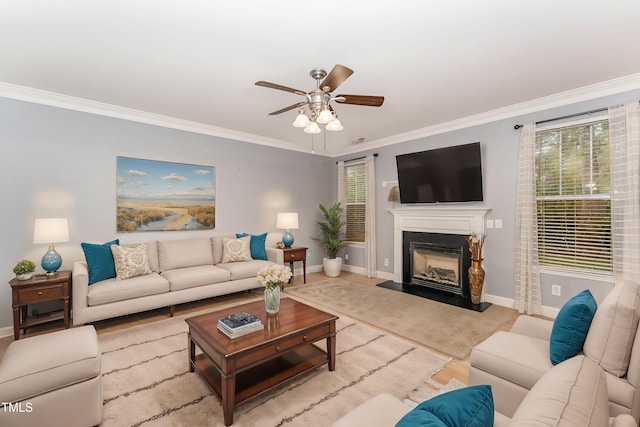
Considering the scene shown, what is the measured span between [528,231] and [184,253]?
4647 millimetres

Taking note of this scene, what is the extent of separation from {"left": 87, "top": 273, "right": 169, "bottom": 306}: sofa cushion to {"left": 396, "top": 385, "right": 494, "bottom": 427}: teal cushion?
3.44 metres

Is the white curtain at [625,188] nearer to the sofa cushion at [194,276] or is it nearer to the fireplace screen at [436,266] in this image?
the fireplace screen at [436,266]

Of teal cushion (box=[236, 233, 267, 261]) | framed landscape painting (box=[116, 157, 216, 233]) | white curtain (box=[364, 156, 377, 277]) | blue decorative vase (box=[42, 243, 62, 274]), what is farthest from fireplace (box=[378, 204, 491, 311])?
blue decorative vase (box=[42, 243, 62, 274])

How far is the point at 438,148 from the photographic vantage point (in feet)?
15.2

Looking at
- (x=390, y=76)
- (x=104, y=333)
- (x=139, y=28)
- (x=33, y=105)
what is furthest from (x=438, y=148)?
(x=33, y=105)

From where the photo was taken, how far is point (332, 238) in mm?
5973

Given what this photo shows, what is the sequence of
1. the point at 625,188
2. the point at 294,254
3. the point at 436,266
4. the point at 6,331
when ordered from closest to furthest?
the point at 625,188 < the point at 6,331 < the point at 436,266 < the point at 294,254

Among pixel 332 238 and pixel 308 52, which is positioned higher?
pixel 308 52

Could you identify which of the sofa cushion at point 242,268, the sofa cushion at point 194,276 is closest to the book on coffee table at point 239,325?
the sofa cushion at point 194,276

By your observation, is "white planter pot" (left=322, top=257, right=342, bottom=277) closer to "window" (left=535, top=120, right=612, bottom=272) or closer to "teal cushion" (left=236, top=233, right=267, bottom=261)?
"teal cushion" (left=236, top=233, right=267, bottom=261)

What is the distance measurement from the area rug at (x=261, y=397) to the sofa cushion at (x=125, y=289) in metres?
0.39

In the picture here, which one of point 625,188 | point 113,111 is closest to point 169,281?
point 113,111

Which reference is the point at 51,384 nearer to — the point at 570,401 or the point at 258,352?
the point at 258,352

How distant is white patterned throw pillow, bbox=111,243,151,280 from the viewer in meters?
3.49
